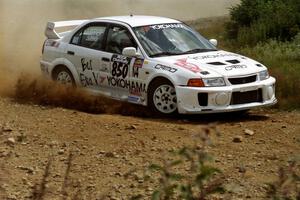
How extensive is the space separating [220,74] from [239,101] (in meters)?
0.49

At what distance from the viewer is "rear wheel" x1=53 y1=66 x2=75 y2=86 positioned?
12.2 m

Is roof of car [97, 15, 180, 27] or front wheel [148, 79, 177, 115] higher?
roof of car [97, 15, 180, 27]

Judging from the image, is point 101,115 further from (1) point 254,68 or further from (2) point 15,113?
(1) point 254,68

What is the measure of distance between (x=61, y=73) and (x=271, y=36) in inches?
324

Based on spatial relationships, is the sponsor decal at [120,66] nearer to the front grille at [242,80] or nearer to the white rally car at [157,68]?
the white rally car at [157,68]

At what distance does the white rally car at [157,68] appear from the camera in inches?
400

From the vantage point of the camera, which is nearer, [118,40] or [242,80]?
[242,80]

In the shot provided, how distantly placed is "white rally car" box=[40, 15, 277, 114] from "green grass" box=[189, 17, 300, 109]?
3.94ft

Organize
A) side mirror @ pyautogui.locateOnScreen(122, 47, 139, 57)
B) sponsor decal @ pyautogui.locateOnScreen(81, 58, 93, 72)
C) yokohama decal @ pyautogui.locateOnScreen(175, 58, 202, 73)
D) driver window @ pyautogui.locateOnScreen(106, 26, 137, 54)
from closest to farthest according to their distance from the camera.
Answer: yokohama decal @ pyautogui.locateOnScreen(175, 58, 202, 73)
side mirror @ pyautogui.locateOnScreen(122, 47, 139, 57)
driver window @ pyautogui.locateOnScreen(106, 26, 137, 54)
sponsor decal @ pyautogui.locateOnScreen(81, 58, 93, 72)

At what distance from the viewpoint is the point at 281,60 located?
14.8 meters

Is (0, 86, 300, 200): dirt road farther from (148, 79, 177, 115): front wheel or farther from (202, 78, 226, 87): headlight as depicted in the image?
(202, 78, 226, 87): headlight

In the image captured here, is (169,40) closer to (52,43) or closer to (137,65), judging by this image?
(137,65)

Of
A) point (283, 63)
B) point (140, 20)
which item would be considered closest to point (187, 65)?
point (140, 20)

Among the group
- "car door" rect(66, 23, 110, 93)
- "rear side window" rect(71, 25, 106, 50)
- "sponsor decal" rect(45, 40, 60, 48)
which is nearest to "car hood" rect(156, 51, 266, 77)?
"car door" rect(66, 23, 110, 93)
